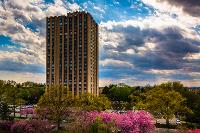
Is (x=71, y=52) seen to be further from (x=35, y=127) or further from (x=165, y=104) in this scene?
(x=35, y=127)

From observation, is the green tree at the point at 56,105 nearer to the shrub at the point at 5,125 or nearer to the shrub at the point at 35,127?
the shrub at the point at 5,125

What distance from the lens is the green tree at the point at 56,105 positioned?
210ft

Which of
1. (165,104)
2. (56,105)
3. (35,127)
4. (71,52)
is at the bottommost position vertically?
(35,127)

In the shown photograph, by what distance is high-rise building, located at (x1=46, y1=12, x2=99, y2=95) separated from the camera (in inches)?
6654

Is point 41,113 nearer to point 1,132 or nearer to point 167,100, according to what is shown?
point 1,132

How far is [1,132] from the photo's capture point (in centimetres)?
5897

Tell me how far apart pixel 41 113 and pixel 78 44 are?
10957 cm

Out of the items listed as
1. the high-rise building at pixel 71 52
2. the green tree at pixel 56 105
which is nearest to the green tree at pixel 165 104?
the green tree at pixel 56 105

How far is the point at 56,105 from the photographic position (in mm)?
65438

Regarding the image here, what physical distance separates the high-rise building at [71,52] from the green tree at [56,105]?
9963 centimetres

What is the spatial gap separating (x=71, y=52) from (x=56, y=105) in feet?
354

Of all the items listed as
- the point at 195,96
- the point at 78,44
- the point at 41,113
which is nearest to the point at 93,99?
the point at 41,113

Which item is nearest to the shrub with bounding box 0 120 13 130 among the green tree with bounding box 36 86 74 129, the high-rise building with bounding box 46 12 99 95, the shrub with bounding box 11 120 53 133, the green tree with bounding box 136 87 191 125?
the green tree with bounding box 36 86 74 129

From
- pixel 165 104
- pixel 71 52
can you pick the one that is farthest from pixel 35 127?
pixel 71 52
